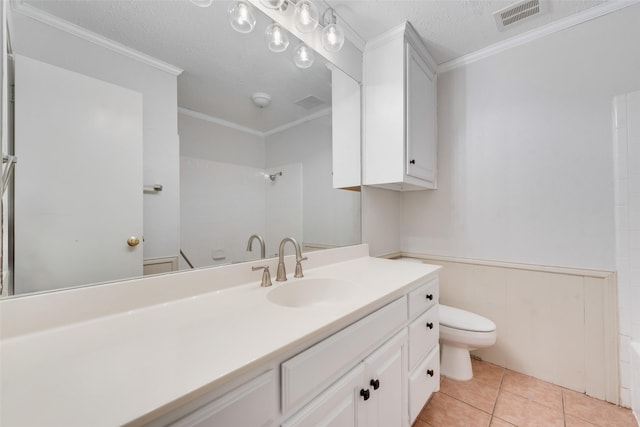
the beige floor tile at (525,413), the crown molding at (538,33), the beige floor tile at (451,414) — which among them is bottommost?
the beige floor tile at (451,414)

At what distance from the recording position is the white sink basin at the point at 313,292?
108 cm

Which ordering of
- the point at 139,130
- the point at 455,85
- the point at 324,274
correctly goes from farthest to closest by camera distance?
the point at 455,85 → the point at 324,274 → the point at 139,130

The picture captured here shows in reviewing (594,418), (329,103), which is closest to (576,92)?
(329,103)

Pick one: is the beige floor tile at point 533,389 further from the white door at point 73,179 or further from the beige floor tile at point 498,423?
the white door at point 73,179

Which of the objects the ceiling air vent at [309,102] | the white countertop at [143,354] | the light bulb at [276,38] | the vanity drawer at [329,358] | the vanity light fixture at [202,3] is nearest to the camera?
the white countertop at [143,354]

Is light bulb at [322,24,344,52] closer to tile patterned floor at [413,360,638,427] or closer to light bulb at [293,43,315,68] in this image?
light bulb at [293,43,315,68]

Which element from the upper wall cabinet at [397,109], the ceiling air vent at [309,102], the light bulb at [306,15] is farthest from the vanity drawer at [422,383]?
the light bulb at [306,15]

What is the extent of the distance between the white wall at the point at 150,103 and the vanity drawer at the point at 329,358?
2.11 ft

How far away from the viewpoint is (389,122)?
163 centimetres

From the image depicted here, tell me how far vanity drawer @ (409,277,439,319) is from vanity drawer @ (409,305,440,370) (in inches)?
1.5

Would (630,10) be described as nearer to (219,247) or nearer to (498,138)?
(498,138)

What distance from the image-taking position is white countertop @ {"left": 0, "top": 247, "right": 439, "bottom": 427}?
0.40 m

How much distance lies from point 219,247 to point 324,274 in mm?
541

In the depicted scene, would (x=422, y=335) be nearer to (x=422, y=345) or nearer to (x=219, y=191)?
(x=422, y=345)
